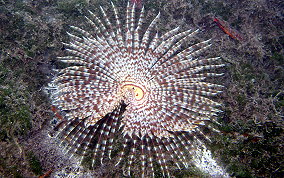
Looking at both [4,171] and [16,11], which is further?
[16,11]

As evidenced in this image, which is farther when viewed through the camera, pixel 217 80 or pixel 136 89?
pixel 217 80

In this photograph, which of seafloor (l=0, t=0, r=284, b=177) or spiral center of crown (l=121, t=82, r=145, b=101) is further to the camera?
spiral center of crown (l=121, t=82, r=145, b=101)

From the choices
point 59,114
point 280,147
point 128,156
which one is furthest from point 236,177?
point 59,114

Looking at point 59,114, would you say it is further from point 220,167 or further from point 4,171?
point 220,167

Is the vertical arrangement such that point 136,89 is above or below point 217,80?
below

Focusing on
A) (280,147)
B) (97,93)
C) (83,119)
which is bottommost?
(280,147)

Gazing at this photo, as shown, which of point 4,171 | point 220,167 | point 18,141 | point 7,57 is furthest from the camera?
point 7,57

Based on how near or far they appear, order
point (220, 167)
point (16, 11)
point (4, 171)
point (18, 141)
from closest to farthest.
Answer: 1. point (4, 171)
2. point (18, 141)
3. point (220, 167)
4. point (16, 11)

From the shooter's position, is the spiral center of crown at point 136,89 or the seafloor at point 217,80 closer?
the seafloor at point 217,80
